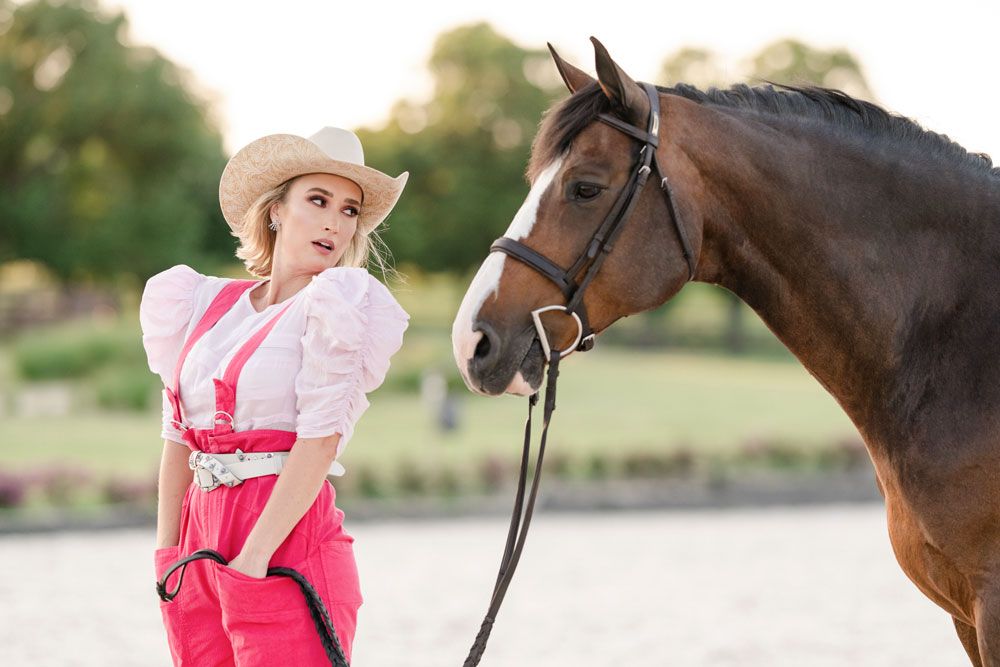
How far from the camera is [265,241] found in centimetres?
233

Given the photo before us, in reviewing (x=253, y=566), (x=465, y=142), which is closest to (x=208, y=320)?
(x=253, y=566)

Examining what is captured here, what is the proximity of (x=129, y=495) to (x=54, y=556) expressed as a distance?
5.06 feet

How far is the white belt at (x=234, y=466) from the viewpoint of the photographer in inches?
78.0

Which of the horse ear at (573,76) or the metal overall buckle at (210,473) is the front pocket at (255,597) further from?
the horse ear at (573,76)

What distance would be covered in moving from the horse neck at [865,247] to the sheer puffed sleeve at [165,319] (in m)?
1.28

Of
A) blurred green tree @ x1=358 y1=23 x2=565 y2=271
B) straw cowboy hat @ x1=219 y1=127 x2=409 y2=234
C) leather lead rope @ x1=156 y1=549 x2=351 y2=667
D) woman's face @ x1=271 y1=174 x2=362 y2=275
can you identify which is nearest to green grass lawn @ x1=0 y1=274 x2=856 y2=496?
blurred green tree @ x1=358 y1=23 x2=565 y2=271

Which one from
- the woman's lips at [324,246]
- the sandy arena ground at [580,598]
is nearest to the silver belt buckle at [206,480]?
the woman's lips at [324,246]

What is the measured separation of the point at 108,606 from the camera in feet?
20.0

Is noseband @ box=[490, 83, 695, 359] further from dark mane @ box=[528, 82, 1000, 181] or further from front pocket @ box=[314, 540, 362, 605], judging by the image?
front pocket @ box=[314, 540, 362, 605]

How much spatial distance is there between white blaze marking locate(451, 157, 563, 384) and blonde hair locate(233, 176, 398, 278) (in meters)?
0.34

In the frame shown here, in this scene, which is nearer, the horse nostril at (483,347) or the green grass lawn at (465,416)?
the horse nostril at (483,347)

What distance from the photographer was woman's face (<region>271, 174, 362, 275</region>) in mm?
2131

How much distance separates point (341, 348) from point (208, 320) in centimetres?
47

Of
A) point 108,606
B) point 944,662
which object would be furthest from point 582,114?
point 108,606
